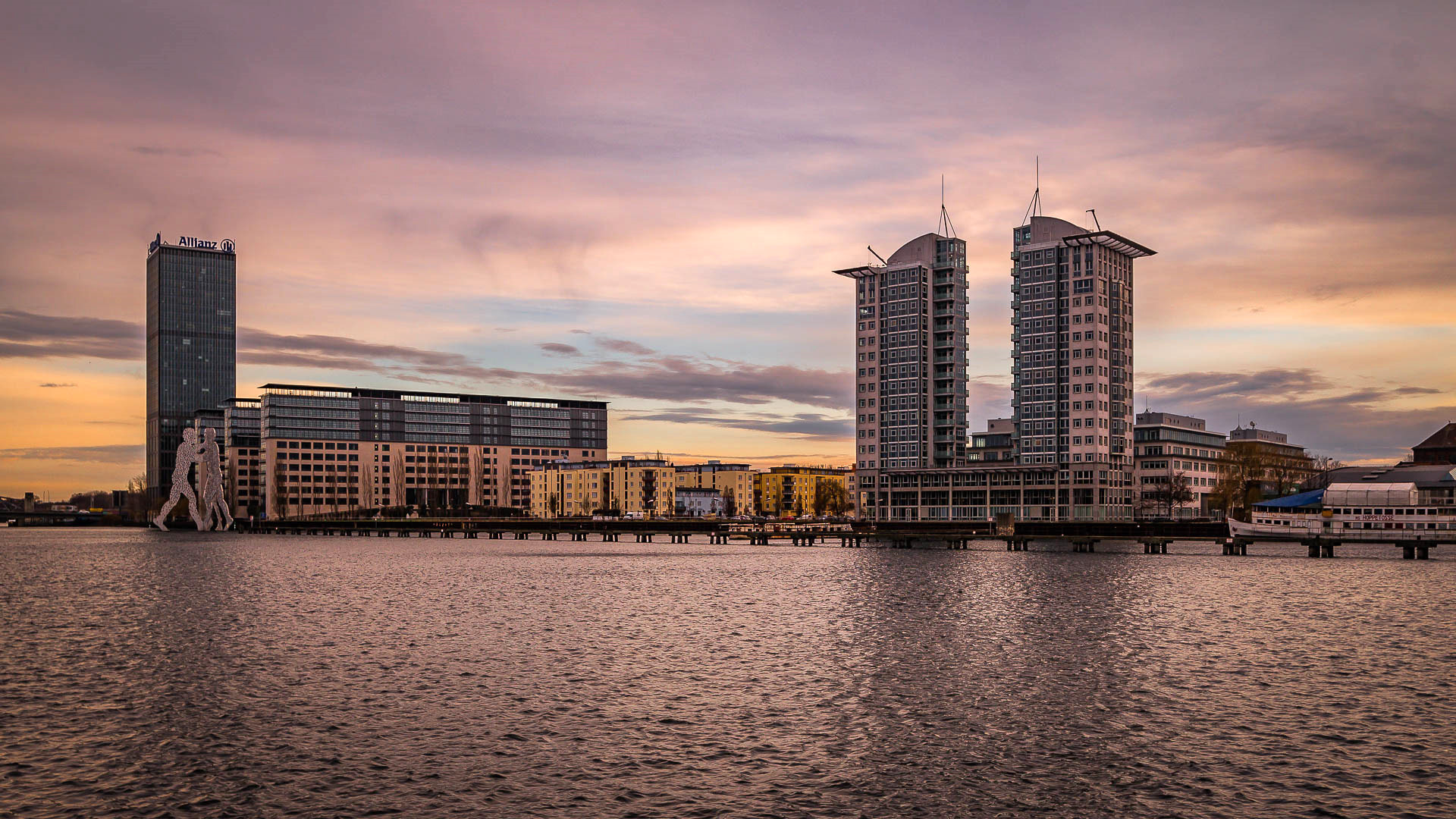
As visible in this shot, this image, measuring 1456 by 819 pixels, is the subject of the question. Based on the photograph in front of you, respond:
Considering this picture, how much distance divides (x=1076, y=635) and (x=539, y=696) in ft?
103

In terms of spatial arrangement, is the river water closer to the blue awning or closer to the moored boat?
the moored boat

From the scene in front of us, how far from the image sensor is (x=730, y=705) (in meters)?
38.6

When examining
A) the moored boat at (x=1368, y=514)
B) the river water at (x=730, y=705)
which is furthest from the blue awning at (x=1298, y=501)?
the river water at (x=730, y=705)

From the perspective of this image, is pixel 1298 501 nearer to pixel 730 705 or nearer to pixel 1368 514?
pixel 1368 514

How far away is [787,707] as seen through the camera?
3803cm

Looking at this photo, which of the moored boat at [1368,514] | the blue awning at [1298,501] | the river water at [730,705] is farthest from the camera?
the blue awning at [1298,501]

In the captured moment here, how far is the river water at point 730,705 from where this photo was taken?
89.6 ft

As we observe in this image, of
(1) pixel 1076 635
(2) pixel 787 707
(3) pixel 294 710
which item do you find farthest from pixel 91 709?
(1) pixel 1076 635

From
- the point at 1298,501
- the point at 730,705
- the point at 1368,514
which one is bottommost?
the point at 1368,514

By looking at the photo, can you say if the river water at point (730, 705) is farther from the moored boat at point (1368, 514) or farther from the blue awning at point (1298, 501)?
the blue awning at point (1298, 501)

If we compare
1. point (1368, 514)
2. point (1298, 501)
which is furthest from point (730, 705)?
point (1298, 501)

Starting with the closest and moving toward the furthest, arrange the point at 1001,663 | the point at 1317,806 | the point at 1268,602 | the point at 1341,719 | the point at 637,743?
the point at 1317,806 → the point at 637,743 → the point at 1341,719 → the point at 1001,663 → the point at 1268,602

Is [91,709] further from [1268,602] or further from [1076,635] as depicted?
[1268,602]

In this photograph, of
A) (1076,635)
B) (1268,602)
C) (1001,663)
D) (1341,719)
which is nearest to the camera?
(1341,719)
